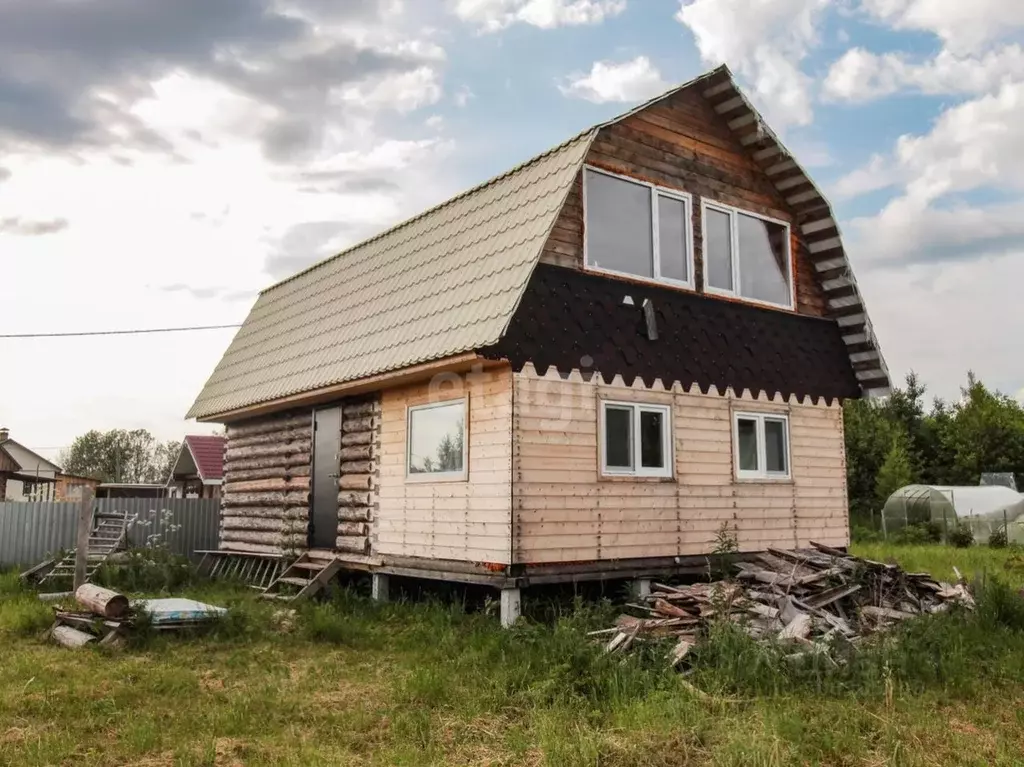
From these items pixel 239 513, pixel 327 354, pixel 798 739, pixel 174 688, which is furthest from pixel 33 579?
pixel 798 739

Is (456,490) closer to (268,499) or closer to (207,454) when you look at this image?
(268,499)

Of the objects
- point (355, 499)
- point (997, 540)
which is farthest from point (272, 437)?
point (997, 540)

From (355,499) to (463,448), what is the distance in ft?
9.50

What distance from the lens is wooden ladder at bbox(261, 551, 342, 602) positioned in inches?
501

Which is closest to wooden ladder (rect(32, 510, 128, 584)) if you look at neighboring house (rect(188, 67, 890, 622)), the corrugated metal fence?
the corrugated metal fence

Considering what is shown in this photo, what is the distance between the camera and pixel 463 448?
36.5 feet

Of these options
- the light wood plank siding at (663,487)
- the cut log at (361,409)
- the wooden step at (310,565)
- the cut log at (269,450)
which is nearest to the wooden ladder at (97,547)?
the cut log at (269,450)

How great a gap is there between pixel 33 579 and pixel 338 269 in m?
7.58

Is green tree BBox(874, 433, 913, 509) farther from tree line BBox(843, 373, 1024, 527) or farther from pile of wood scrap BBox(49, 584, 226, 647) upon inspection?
pile of wood scrap BBox(49, 584, 226, 647)

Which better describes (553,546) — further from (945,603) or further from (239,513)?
(239,513)

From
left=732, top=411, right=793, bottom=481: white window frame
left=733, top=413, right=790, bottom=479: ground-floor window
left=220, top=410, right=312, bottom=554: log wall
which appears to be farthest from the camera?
left=220, top=410, right=312, bottom=554: log wall

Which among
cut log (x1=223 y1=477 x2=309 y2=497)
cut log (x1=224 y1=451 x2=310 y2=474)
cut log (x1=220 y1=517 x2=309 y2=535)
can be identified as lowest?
cut log (x1=220 y1=517 x2=309 y2=535)

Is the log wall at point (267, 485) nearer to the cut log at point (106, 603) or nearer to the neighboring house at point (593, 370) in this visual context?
the neighboring house at point (593, 370)

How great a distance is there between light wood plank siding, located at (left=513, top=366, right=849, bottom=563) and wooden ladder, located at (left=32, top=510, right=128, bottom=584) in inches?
312
